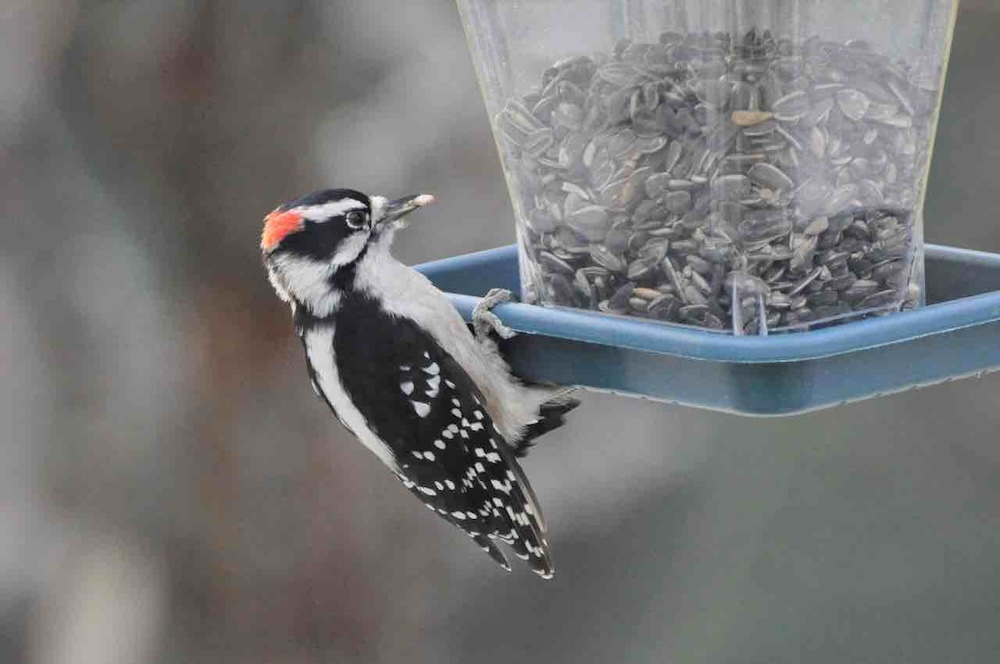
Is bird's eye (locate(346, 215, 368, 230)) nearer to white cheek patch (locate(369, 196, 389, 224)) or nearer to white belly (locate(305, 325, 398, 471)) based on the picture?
white cheek patch (locate(369, 196, 389, 224))

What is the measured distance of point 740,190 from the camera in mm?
2807

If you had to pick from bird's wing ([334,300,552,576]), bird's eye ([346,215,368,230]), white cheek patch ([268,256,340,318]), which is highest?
bird's eye ([346,215,368,230])

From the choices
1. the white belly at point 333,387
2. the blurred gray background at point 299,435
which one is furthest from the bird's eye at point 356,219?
the blurred gray background at point 299,435

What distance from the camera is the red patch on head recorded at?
3682mm

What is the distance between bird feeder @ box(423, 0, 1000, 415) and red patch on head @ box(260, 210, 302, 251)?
0.79 metres

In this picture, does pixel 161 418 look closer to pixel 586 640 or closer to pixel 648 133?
pixel 586 640

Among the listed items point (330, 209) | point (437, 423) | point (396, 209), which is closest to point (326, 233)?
point (330, 209)

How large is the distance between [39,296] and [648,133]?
370 centimetres

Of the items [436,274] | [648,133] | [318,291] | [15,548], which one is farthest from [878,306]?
[15,548]

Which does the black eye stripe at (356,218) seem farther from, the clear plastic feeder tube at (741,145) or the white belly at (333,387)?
the clear plastic feeder tube at (741,145)

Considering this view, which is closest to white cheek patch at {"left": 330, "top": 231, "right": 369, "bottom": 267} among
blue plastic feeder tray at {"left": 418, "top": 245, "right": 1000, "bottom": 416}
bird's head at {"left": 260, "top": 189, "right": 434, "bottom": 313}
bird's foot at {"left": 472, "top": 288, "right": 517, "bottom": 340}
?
bird's head at {"left": 260, "top": 189, "right": 434, "bottom": 313}

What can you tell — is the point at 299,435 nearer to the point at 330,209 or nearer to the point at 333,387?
the point at 333,387

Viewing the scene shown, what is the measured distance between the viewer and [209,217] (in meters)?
5.88

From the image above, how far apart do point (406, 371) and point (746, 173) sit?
3.60ft
